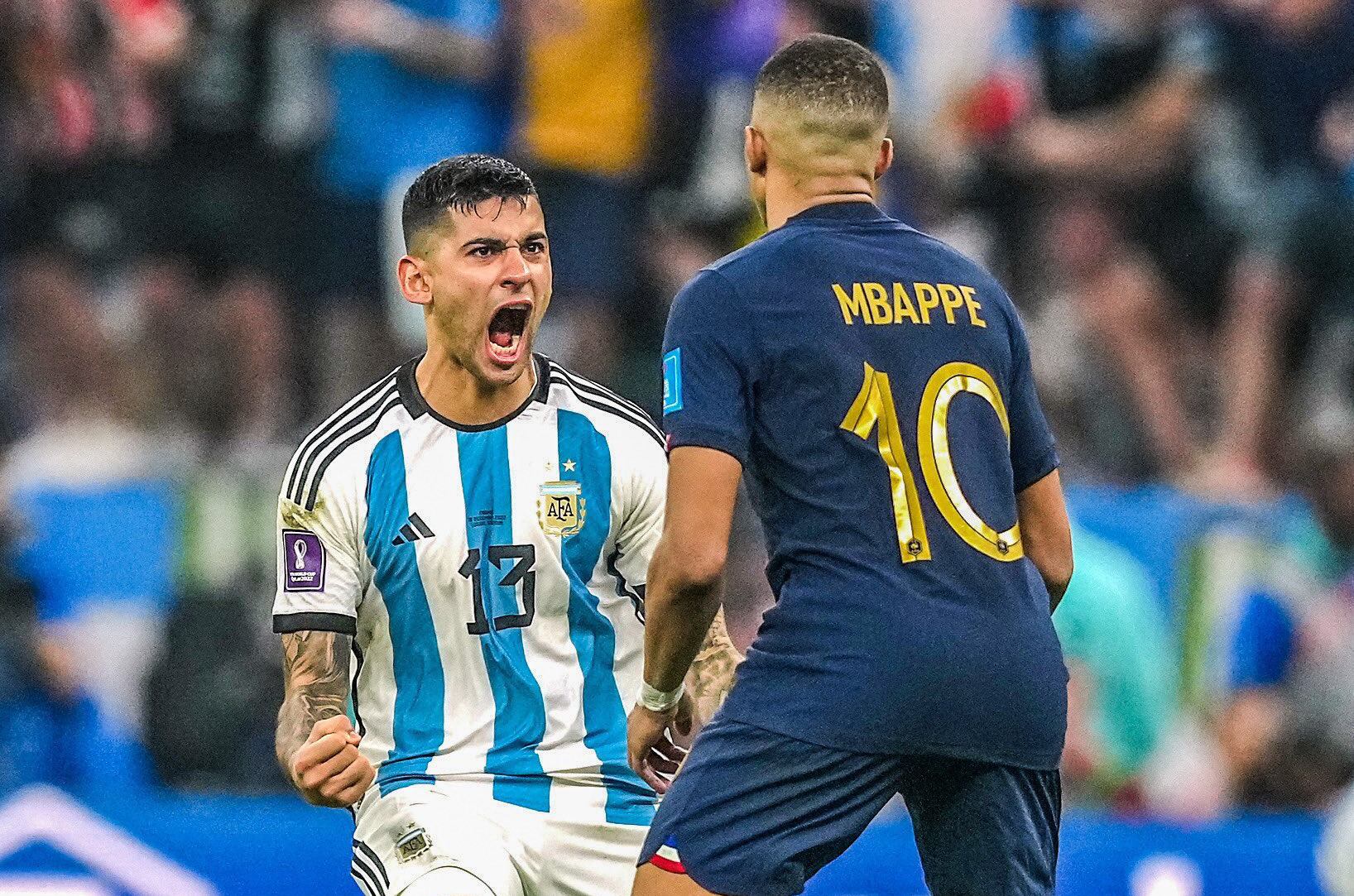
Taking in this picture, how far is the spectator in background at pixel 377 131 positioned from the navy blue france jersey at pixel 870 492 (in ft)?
16.7

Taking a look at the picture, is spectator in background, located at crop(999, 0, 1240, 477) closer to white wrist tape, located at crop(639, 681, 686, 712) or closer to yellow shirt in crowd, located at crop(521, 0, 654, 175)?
yellow shirt in crowd, located at crop(521, 0, 654, 175)

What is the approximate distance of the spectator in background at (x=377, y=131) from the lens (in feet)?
28.4

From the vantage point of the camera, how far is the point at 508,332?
4.39m

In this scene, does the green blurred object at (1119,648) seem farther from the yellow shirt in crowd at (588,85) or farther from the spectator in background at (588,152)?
the yellow shirt in crowd at (588,85)

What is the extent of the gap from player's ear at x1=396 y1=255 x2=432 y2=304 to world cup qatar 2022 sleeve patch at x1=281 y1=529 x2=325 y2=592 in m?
0.56

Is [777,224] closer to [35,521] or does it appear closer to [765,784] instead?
[765,784]

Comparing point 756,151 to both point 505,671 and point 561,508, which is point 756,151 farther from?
point 505,671

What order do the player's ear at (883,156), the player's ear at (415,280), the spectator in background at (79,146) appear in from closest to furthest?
the player's ear at (883,156) → the player's ear at (415,280) → the spectator in background at (79,146)

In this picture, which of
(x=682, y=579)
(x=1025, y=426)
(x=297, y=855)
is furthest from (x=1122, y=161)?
(x=682, y=579)

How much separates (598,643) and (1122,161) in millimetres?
5217

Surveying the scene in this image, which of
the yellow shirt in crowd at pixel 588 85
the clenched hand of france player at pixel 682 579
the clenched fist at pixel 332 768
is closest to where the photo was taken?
the clenched hand of france player at pixel 682 579

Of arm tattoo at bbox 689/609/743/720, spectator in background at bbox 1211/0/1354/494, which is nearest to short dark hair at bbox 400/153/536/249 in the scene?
arm tattoo at bbox 689/609/743/720

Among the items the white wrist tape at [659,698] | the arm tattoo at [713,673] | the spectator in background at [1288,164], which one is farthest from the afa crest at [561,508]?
the spectator in background at [1288,164]

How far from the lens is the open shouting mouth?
4.34 metres
